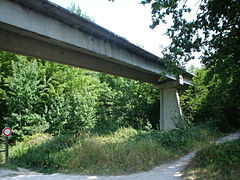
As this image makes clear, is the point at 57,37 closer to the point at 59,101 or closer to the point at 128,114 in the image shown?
the point at 59,101

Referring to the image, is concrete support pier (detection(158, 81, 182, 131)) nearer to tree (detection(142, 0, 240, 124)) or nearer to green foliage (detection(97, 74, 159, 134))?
green foliage (detection(97, 74, 159, 134))

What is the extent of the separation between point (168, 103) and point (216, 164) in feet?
33.4

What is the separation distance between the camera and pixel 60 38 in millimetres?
6289

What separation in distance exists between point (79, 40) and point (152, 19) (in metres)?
2.77

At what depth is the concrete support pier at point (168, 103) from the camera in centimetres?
1465

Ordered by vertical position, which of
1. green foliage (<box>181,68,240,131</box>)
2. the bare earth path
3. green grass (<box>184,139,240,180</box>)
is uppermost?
green foliage (<box>181,68,240,131</box>)

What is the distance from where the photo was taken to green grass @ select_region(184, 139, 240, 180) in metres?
4.62

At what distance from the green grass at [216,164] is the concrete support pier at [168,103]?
338 inches

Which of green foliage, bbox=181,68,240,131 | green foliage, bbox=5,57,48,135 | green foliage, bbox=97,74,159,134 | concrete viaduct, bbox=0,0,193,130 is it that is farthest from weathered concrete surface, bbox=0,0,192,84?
green foliage, bbox=97,74,159,134

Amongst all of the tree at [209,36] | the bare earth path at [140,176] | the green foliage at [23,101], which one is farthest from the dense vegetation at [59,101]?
the tree at [209,36]

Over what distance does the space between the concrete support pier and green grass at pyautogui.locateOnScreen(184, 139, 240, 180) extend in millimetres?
8584

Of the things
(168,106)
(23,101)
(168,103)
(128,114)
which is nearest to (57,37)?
(23,101)

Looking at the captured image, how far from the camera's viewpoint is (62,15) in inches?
243

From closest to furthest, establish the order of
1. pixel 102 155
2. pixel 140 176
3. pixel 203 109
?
pixel 140 176 < pixel 102 155 < pixel 203 109
